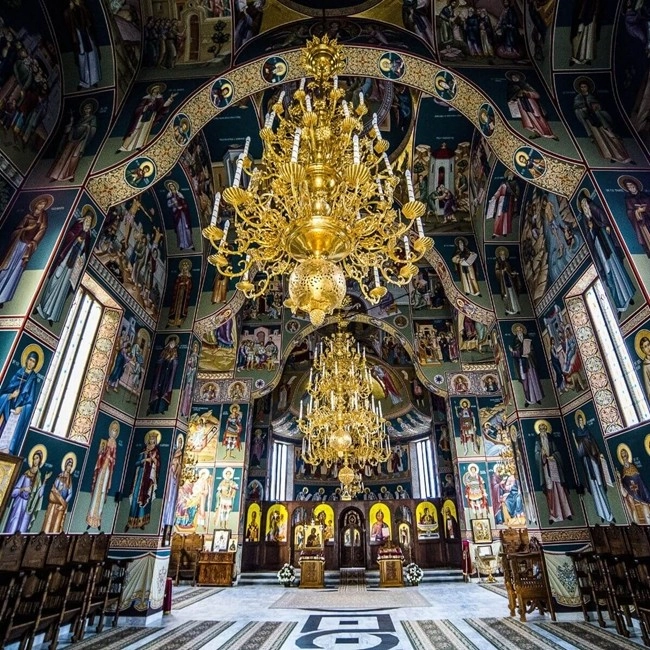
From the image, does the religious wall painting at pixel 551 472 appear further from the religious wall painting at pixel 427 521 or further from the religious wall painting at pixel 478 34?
the religious wall painting at pixel 427 521

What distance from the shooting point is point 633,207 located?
5785mm

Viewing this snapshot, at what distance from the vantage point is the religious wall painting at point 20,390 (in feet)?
17.2

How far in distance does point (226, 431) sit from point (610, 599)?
12689 millimetres

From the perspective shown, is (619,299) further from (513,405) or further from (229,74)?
(229,74)

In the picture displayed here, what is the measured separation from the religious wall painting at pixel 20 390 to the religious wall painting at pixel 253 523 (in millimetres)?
14616

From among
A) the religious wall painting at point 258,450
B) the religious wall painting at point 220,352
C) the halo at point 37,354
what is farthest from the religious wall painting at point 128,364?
the religious wall painting at point 258,450

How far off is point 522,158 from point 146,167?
6.52 metres

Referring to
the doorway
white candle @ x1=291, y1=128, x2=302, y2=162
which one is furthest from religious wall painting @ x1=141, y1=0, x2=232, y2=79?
the doorway

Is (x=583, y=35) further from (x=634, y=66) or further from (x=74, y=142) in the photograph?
(x=74, y=142)

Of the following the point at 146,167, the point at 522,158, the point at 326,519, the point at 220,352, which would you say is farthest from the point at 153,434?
the point at 326,519

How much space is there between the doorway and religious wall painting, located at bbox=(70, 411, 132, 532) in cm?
1484

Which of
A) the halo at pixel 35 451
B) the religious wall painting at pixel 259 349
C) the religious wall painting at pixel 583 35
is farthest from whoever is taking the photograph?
the religious wall painting at pixel 259 349

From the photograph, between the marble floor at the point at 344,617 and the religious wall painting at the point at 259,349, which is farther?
the religious wall painting at the point at 259,349

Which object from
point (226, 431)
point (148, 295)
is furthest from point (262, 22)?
point (226, 431)
